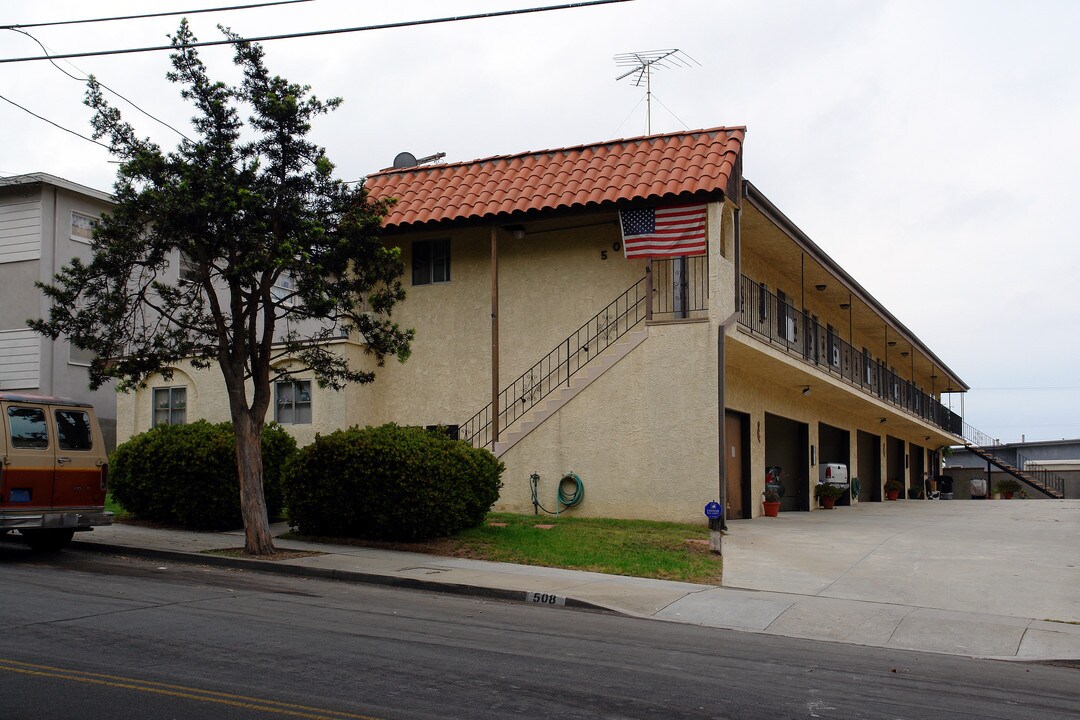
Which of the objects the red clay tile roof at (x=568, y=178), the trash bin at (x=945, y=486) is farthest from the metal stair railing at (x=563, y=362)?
the trash bin at (x=945, y=486)

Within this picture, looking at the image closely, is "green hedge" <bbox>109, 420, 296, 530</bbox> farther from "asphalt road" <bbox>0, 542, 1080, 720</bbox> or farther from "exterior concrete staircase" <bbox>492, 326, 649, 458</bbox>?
"asphalt road" <bbox>0, 542, 1080, 720</bbox>

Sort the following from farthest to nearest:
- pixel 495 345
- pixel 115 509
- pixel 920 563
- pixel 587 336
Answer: pixel 587 336, pixel 495 345, pixel 115 509, pixel 920 563

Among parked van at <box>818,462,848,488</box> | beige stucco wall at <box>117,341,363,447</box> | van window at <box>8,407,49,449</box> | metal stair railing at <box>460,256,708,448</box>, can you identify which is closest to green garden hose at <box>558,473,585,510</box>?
metal stair railing at <box>460,256,708,448</box>

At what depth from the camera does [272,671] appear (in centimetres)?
695

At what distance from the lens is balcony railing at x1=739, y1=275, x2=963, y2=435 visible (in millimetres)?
22719

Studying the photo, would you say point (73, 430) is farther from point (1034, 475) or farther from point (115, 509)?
point (1034, 475)

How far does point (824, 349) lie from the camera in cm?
3095

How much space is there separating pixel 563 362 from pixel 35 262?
15666 millimetres

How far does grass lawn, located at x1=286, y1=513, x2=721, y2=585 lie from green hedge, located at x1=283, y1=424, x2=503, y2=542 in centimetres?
30

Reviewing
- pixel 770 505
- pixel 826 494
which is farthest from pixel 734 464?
pixel 826 494

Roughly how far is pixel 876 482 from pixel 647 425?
22.7m

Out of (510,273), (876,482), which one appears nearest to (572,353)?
(510,273)

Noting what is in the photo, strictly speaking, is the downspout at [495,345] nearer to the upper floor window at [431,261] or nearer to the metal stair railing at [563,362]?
the metal stair railing at [563,362]

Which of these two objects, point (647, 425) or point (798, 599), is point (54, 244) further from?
point (798, 599)
